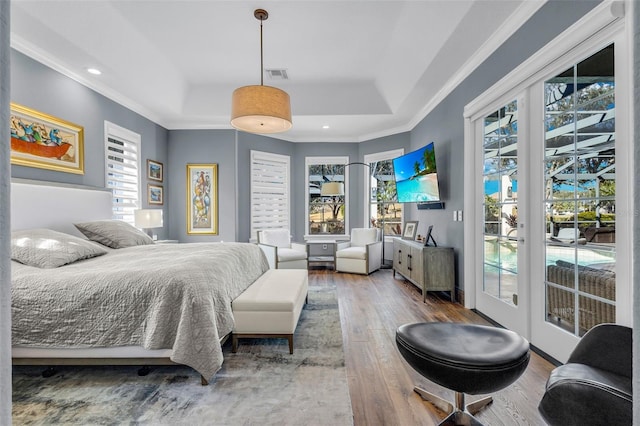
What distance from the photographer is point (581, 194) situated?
207 centimetres

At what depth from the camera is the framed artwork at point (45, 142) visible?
2.94 meters

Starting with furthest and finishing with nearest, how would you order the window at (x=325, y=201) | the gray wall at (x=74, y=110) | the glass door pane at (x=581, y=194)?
1. the window at (x=325, y=201)
2. the gray wall at (x=74, y=110)
3. the glass door pane at (x=581, y=194)

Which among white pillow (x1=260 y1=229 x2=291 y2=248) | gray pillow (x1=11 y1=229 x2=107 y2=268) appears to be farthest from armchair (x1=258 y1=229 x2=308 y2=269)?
gray pillow (x1=11 y1=229 x2=107 y2=268)

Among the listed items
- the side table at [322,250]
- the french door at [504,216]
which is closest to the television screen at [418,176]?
the french door at [504,216]

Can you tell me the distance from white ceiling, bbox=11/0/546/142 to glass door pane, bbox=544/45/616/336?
809 millimetres

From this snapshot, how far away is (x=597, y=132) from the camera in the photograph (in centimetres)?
196

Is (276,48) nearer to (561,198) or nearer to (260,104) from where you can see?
(260,104)

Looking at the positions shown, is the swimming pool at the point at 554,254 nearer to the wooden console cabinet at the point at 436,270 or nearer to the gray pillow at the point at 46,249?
the wooden console cabinet at the point at 436,270

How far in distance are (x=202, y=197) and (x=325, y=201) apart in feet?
8.00

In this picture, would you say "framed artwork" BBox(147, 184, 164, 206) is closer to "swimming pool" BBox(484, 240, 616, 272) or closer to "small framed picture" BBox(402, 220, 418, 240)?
"small framed picture" BBox(402, 220, 418, 240)

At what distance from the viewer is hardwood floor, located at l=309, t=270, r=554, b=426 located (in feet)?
5.70

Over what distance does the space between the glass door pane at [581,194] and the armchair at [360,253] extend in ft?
10.6

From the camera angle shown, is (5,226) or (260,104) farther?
(260,104)

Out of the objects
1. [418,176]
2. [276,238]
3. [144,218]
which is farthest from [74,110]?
[418,176]
